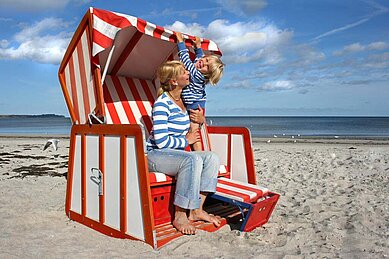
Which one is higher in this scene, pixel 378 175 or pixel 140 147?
pixel 140 147

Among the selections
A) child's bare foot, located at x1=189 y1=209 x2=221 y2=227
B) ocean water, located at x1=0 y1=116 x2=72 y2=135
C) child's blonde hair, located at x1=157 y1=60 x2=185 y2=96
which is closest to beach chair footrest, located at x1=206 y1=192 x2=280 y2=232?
child's bare foot, located at x1=189 y1=209 x2=221 y2=227

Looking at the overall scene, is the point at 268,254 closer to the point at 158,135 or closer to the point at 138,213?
the point at 138,213

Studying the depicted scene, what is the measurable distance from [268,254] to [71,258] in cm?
156

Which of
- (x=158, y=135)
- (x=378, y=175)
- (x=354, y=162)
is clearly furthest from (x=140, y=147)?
(x=354, y=162)

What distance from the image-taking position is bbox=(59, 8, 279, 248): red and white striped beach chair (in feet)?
11.3

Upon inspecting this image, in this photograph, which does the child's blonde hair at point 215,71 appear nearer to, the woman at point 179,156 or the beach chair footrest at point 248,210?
the woman at point 179,156

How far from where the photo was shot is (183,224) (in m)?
3.59

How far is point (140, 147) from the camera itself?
3311 mm

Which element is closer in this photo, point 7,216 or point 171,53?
point 7,216

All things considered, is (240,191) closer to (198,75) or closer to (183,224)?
(183,224)

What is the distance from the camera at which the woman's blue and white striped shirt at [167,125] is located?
3.70 m

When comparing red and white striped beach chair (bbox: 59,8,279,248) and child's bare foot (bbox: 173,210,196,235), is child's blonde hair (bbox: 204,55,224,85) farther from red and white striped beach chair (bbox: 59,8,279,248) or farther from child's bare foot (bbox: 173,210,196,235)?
child's bare foot (bbox: 173,210,196,235)

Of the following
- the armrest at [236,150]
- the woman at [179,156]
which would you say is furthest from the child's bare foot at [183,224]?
the armrest at [236,150]

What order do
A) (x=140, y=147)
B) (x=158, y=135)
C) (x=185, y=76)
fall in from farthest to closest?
(x=185, y=76), (x=158, y=135), (x=140, y=147)
